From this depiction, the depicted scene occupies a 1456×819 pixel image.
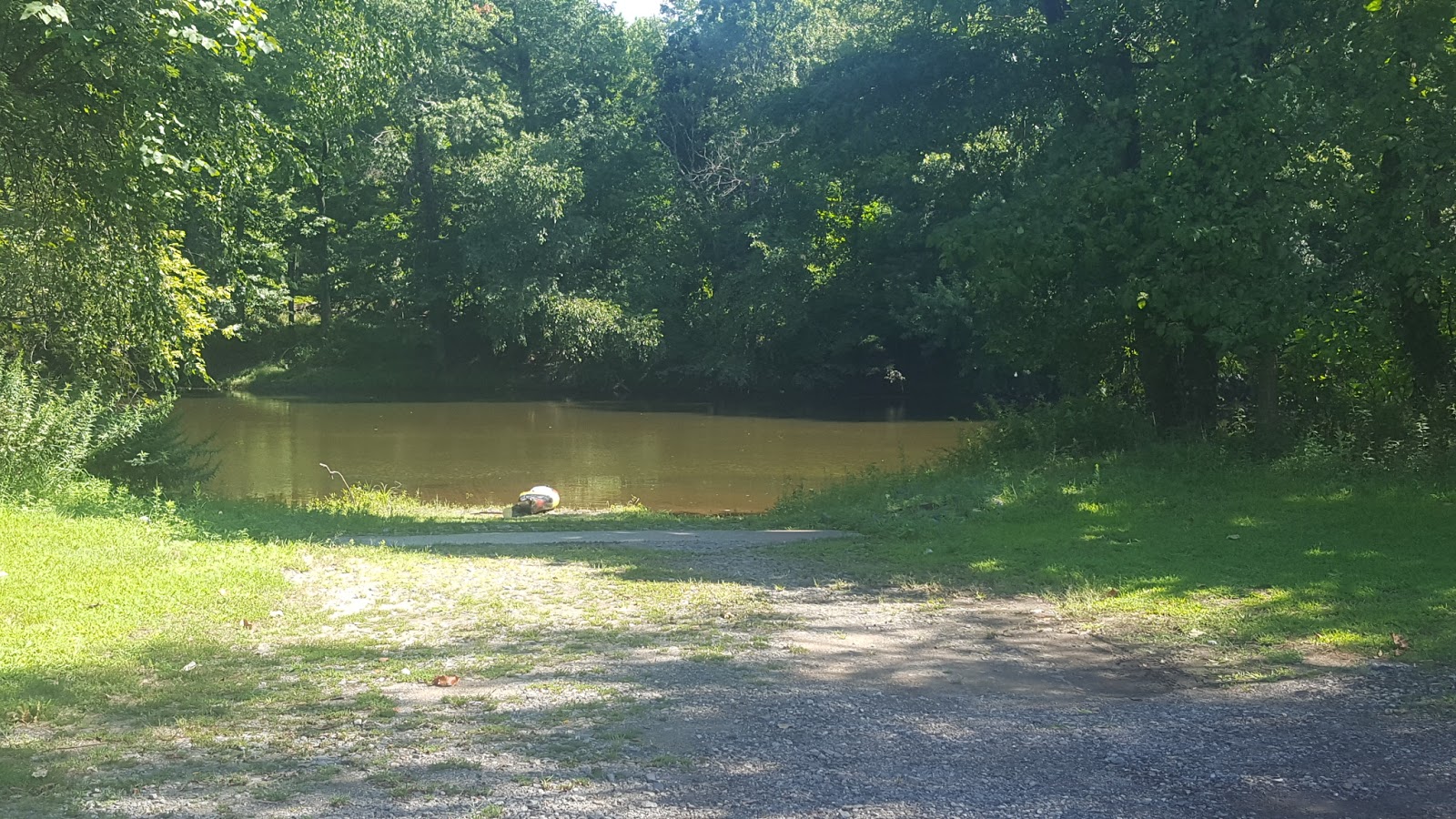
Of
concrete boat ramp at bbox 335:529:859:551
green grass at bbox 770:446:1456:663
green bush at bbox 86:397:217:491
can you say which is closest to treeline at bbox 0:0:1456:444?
green bush at bbox 86:397:217:491

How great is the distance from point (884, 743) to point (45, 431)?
11.9 meters

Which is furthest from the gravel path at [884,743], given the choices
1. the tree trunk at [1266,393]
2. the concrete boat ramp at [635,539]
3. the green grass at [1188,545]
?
the tree trunk at [1266,393]

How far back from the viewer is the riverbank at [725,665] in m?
4.70

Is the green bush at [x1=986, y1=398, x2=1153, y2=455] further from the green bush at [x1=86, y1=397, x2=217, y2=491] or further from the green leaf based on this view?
the green leaf

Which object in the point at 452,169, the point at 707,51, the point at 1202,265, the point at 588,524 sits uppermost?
Answer: the point at 707,51

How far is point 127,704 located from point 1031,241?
1214 centimetres

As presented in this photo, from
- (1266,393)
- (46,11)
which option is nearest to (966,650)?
(46,11)

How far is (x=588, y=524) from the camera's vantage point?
48.0ft

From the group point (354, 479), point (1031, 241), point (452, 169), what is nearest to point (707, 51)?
point (452, 169)

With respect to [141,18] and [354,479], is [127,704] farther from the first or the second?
[354,479]

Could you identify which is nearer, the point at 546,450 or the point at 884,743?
the point at 884,743

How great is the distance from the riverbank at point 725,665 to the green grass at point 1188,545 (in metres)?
0.05

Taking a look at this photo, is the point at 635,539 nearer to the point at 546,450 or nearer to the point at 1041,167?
the point at 1041,167

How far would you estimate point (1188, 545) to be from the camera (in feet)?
34.2
